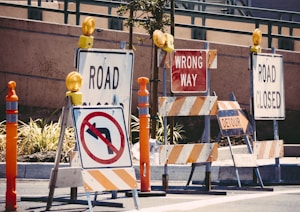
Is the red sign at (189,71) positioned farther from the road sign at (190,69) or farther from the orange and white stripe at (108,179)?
the orange and white stripe at (108,179)

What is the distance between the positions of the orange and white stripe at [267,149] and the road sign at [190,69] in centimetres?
159

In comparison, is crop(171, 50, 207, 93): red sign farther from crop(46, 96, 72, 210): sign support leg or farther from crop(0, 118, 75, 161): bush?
crop(0, 118, 75, 161): bush

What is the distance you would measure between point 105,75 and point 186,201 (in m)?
1.82

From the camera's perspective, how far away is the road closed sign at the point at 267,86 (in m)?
14.3

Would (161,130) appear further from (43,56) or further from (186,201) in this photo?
(186,201)

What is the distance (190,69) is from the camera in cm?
1325

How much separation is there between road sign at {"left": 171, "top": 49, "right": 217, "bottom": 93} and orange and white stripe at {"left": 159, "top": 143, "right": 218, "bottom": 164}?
776mm

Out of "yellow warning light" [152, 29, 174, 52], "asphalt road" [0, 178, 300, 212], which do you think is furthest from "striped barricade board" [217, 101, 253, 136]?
"yellow warning light" [152, 29, 174, 52]

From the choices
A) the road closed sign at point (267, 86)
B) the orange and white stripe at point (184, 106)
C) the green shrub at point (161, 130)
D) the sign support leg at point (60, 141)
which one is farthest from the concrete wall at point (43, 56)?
the sign support leg at point (60, 141)

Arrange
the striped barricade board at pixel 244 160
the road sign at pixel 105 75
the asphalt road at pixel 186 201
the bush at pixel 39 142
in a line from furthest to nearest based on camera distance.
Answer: the bush at pixel 39 142, the striped barricade board at pixel 244 160, the road sign at pixel 105 75, the asphalt road at pixel 186 201

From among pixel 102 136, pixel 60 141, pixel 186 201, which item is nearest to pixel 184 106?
pixel 186 201

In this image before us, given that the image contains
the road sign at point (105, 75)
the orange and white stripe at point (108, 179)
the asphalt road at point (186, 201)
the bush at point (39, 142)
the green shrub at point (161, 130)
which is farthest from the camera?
the green shrub at point (161, 130)

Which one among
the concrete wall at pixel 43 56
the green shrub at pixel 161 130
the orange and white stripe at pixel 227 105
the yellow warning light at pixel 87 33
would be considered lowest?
the green shrub at pixel 161 130

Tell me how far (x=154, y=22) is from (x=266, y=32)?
6118mm
